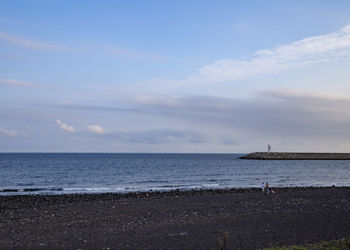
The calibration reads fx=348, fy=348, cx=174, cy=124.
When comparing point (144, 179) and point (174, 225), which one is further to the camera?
point (144, 179)

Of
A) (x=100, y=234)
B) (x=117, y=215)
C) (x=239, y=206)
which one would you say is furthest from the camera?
(x=239, y=206)

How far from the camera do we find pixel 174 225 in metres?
15.8

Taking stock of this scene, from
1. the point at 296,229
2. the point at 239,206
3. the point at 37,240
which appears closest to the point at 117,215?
A: the point at 37,240

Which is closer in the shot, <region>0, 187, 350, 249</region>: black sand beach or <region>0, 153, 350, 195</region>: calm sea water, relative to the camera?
<region>0, 187, 350, 249</region>: black sand beach

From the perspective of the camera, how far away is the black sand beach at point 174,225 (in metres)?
12.7

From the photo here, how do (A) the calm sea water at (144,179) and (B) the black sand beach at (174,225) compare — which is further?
(A) the calm sea water at (144,179)

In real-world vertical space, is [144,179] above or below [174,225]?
below

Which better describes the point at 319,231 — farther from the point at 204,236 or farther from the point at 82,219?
the point at 82,219

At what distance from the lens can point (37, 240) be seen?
13211mm

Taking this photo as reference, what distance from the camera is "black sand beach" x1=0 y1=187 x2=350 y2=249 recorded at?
501 inches

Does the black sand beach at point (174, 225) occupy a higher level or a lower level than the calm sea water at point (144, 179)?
higher

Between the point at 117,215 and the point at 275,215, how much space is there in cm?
835

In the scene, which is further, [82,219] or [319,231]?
[82,219]

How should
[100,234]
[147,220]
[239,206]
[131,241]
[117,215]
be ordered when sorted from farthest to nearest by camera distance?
[239,206]
[117,215]
[147,220]
[100,234]
[131,241]
